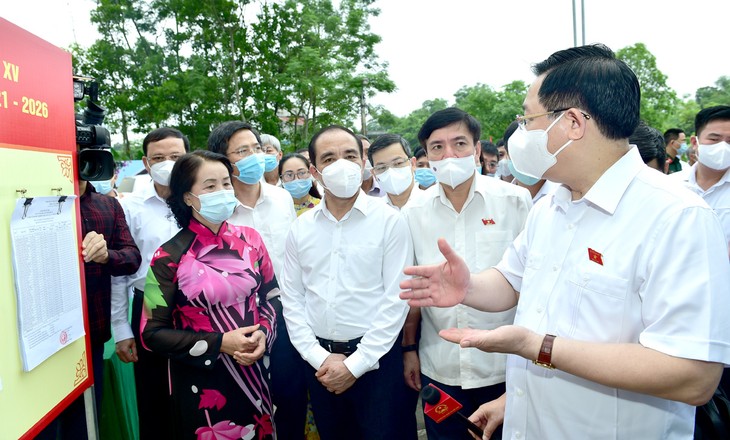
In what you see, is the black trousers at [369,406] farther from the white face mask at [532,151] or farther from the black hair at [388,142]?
the black hair at [388,142]

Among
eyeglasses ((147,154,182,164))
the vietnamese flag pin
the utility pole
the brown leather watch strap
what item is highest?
the utility pole

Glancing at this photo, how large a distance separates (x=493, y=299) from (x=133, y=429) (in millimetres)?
2885

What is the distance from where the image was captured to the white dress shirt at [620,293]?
4.12ft

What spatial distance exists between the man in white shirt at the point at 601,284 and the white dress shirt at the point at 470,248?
2.06ft

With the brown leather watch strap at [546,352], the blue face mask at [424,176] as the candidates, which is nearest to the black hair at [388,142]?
the blue face mask at [424,176]

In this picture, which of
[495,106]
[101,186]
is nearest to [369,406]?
[101,186]

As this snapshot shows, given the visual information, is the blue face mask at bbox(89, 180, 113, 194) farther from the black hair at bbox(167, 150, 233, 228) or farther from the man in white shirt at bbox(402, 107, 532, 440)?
the man in white shirt at bbox(402, 107, 532, 440)

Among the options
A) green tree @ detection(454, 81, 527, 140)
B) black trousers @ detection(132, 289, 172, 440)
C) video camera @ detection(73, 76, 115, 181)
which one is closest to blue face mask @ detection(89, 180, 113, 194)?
black trousers @ detection(132, 289, 172, 440)

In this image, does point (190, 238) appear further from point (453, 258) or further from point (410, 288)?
point (453, 258)

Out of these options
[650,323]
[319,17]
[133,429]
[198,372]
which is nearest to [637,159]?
[650,323]

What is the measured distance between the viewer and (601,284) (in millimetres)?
1461

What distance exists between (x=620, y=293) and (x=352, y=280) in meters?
1.45

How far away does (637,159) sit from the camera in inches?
60.2

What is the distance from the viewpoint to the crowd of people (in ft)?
4.49
